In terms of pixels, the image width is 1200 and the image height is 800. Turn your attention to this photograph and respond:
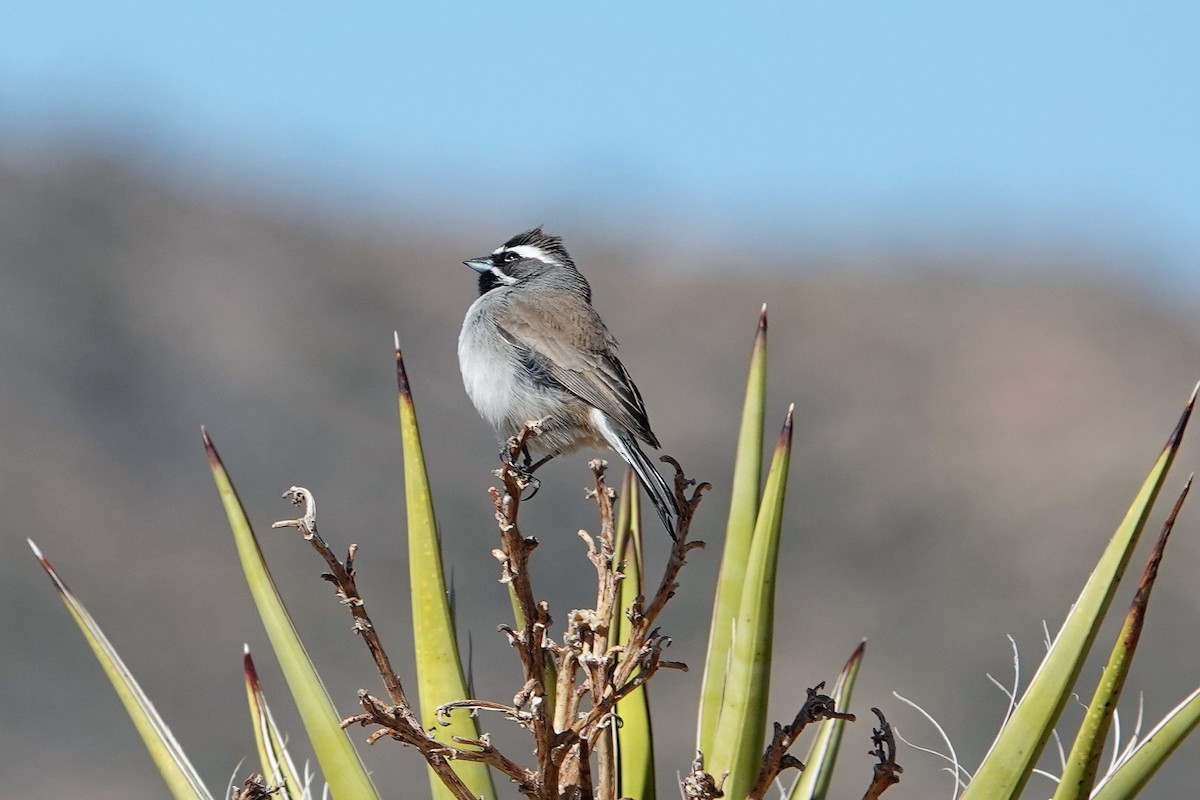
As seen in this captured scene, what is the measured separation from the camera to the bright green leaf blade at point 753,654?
345 centimetres

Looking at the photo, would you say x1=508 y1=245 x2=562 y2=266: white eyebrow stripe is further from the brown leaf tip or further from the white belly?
the brown leaf tip

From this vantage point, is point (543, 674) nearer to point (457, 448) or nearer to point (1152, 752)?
point (1152, 752)

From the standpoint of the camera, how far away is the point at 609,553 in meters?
3.43

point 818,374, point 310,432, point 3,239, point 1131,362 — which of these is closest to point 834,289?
point 818,374

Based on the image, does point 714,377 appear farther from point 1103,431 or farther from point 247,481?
point 247,481

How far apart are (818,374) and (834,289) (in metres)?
3.70

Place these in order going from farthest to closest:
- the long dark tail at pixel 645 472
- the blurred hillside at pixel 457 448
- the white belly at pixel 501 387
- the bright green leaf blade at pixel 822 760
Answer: the blurred hillside at pixel 457 448 → the white belly at pixel 501 387 → the long dark tail at pixel 645 472 → the bright green leaf blade at pixel 822 760

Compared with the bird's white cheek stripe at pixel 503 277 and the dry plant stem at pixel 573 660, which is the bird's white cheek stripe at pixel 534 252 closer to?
the bird's white cheek stripe at pixel 503 277

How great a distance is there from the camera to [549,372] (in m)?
6.12

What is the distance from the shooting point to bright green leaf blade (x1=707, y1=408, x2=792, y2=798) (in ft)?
11.3

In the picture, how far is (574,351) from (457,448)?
58.3 feet

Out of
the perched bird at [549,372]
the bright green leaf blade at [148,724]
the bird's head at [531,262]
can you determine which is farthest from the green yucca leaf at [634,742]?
the bird's head at [531,262]

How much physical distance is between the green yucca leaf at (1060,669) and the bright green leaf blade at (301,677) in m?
1.53

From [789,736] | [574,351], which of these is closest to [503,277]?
[574,351]
